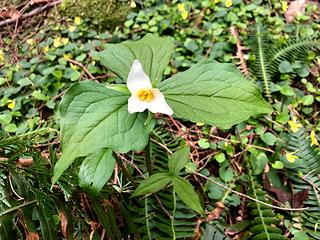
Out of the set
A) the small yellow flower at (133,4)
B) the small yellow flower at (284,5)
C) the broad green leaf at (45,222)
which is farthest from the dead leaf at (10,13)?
the broad green leaf at (45,222)

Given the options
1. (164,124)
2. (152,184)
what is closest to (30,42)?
(164,124)

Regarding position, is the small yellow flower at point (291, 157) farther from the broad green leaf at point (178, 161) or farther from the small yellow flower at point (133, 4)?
the small yellow flower at point (133, 4)

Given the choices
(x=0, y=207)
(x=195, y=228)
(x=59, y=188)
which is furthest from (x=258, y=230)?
(x=0, y=207)

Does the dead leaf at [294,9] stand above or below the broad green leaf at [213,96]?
below

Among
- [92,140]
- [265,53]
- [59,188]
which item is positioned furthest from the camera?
[265,53]

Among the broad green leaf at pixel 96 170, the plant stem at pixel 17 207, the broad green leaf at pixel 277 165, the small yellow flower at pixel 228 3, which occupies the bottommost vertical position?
the broad green leaf at pixel 277 165

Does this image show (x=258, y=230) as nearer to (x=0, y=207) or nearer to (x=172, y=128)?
(x=172, y=128)

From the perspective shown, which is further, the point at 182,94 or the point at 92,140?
the point at 182,94
